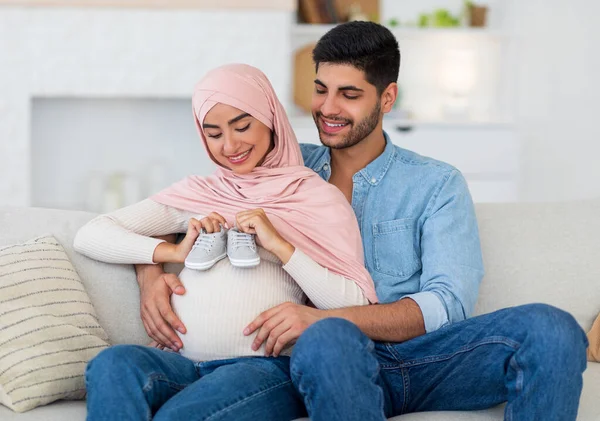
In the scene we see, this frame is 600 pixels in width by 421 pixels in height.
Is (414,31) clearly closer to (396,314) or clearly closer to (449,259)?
(449,259)

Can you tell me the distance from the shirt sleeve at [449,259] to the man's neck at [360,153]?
0.23 metres

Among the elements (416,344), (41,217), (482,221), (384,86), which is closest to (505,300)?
(482,221)

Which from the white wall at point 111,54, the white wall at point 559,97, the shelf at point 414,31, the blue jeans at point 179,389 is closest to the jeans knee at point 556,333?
the blue jeans at point 179,389

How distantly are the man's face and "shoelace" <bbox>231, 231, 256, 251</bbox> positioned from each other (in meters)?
0.42

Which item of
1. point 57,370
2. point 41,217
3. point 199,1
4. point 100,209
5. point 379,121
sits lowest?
point 100,209

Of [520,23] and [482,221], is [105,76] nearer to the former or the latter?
→ [520,23]

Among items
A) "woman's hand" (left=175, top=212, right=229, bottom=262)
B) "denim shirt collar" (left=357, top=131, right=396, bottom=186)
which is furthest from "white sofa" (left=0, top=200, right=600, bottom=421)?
"denim shirt collar" (left=357, top=131, right=396, bottom=186)

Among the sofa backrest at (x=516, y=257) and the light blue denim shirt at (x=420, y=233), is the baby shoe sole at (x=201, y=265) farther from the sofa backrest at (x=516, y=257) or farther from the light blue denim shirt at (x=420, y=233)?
the light blue denim shirt at (x=420, y=233)

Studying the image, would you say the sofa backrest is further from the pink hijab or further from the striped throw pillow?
the pink hijab

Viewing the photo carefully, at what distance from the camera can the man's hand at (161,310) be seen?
187 cm

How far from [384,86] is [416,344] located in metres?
0.72

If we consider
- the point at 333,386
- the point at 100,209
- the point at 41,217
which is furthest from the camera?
the point at 100,209

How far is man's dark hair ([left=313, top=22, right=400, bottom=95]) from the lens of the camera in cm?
214

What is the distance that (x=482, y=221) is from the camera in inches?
88.7
